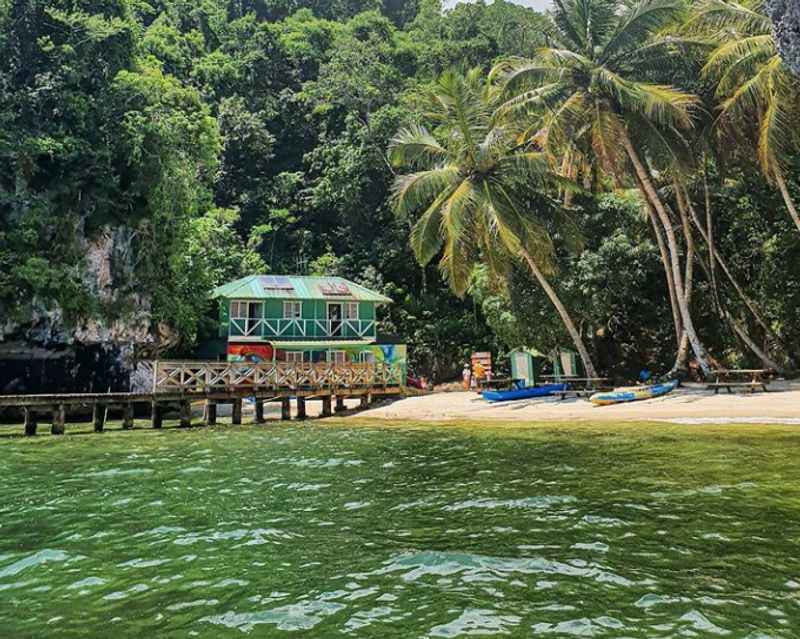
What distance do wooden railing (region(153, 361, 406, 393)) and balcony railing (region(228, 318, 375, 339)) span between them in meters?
6.63

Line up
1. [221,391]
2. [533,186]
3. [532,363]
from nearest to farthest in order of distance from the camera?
[221,391]
[533,186]
[532,363]

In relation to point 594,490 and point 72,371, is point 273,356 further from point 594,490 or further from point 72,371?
point 594,490

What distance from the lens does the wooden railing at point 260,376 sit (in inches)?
843

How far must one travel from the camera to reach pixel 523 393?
2400cm

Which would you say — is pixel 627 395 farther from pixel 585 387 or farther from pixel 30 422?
pixel 30 422

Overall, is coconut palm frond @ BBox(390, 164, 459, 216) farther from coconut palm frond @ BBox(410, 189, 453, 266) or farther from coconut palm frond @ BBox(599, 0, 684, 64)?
coconut palm frond @ BBox(599, 0, 684, 64)

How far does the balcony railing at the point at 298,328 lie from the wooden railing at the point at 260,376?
21.8 ft

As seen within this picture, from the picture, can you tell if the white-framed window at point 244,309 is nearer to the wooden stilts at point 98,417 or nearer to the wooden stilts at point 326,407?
the wooden stilts at point 326,407

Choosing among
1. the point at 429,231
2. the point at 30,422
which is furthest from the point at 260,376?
the point at 429,231

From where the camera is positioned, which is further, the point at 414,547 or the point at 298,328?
the point at 298,328

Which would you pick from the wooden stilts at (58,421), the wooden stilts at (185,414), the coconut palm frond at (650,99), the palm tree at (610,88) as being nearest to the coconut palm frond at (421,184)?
the palm tree at (610,88)

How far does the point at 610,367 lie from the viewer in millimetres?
30062

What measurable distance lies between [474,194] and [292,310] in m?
13.3

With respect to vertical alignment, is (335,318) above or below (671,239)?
below
